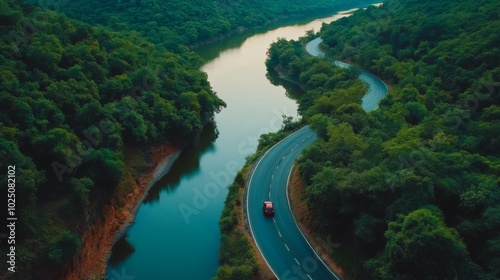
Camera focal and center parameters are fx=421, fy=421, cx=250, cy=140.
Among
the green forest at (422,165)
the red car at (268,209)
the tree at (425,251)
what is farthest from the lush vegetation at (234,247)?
the tree at (425,251)

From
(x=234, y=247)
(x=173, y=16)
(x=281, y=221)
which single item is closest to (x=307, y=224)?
(x=281, y=221)

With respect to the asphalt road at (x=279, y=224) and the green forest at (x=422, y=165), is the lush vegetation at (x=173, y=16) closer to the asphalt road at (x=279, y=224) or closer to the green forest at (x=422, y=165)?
the green forest at (x=422, y=165)

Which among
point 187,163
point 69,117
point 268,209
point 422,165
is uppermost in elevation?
point 69,117

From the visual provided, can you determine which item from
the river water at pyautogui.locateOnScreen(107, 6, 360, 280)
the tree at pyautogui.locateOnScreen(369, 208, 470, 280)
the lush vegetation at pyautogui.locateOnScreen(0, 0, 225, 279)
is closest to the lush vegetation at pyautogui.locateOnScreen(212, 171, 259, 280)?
the river water at pyautogui.locateOnScreen(107, 6, 360, 280)

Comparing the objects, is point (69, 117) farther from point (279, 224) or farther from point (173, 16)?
point (173, 16)

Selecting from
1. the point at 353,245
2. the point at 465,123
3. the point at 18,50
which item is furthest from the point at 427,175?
the point at 18,50

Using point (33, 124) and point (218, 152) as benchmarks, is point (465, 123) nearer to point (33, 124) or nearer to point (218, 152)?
point (218, 152)
